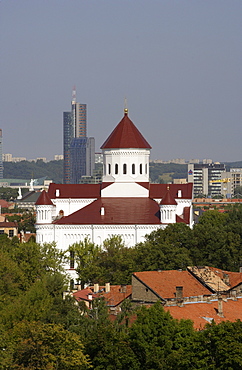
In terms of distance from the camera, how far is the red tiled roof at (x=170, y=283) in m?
54.8

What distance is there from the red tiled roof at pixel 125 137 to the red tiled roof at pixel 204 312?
4590cm

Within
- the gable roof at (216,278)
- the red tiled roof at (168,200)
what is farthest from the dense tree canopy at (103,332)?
the red tiled roof at (168,200)

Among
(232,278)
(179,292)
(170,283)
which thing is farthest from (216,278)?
(179,292)

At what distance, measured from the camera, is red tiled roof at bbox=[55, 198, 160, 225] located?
92.2 metres

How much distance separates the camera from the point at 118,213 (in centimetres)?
9369

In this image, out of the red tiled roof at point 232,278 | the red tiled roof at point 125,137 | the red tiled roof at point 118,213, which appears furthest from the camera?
the red tiled roof at point 125,137

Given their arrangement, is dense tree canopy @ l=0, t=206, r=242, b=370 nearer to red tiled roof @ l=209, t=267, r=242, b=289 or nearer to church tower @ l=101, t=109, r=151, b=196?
red tiled roof @ l=209, t=267, r=242, b=289

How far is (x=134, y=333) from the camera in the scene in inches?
1763

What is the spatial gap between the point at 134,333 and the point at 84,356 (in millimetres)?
2206

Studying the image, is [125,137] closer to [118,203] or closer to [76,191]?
[76,191]

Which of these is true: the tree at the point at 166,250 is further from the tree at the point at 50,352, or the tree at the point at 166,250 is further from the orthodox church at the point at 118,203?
the tree at the point at 50,352

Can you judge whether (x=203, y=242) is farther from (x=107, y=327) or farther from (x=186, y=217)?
(x=107, y=327)

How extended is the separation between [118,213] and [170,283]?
37168 millimetres

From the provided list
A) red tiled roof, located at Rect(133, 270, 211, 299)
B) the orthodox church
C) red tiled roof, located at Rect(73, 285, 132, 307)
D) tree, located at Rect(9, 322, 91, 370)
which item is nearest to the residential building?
red tiled roof, located at Rect(133, 270, 211, 299)
